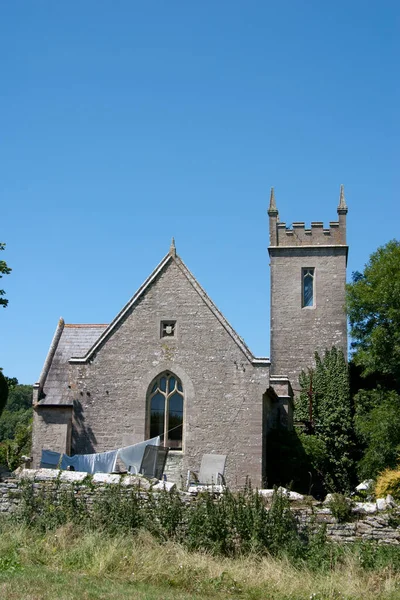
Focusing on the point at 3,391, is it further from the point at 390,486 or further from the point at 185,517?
the point at 390,486

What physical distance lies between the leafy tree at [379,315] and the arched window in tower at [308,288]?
96.3 inches

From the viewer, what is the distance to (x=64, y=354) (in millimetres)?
29188

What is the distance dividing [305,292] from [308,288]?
274mm

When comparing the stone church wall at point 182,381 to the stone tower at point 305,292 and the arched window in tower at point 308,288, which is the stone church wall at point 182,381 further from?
the arched window in tower at point 308,288

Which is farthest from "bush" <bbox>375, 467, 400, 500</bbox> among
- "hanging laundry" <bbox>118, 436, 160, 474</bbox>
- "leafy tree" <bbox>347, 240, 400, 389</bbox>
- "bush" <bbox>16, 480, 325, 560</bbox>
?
"leafy tree" <bbox>347, 240, 400, 389</bbox>

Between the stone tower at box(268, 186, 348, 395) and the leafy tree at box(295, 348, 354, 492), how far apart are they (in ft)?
3.11

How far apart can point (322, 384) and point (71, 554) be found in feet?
77.0

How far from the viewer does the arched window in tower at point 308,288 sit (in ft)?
128

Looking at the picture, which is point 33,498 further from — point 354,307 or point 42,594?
point 354,307

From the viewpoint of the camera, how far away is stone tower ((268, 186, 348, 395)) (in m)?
38.2

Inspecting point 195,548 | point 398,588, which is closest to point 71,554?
point 195,548

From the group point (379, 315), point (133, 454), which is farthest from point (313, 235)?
point (133, 454)

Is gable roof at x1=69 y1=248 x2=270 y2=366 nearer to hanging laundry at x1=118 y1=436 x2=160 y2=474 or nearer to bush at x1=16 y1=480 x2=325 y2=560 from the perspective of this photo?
hanging laundry at x1=118 y1=436 x2=160 y2=474

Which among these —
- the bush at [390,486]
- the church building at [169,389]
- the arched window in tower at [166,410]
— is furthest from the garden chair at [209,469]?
the bush at [390,486]
